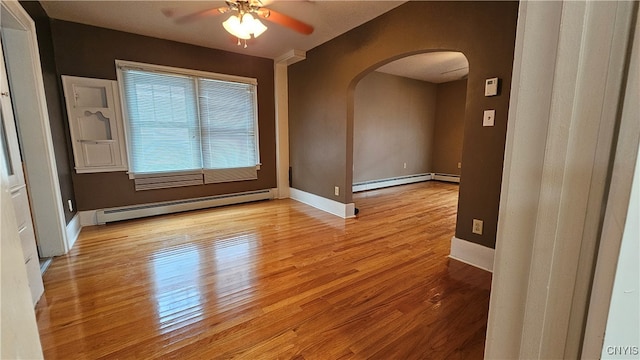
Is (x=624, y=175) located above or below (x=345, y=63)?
below

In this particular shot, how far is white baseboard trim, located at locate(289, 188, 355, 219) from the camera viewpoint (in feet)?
12.2

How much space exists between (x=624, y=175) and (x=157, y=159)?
4.31m


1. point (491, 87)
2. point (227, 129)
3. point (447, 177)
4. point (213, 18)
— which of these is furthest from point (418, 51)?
point (447, 177)

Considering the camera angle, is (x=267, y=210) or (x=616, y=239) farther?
(x=267, y=210)

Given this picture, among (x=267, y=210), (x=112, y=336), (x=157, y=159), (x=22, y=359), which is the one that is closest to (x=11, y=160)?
(x=112, y=336)

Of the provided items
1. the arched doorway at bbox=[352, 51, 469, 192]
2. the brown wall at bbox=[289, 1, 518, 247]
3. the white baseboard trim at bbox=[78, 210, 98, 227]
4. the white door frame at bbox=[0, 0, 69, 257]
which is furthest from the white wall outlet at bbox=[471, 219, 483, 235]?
the white baseboard trim at bbox=[78, 210, 98, 227]

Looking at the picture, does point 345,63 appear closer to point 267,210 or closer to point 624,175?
point 267,210

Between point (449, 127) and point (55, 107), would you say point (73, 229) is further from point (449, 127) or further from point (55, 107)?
point (449, 127)

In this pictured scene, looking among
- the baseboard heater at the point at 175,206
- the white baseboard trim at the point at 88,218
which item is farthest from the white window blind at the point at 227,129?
the white baseboard trim at the point at 88,218

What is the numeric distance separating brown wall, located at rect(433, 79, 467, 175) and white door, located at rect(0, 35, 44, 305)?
6.95 metres

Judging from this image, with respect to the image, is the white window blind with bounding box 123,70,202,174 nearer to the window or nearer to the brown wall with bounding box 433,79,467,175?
the window

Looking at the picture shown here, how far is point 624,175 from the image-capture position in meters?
0.29

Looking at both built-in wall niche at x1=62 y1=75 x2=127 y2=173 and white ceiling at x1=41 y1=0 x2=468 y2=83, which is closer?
white ceiling at x1=41 y1=0 x2=468 y2=83

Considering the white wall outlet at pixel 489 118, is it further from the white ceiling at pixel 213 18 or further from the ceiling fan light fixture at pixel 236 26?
the ceiling fan light fixture at pixel 236 26
